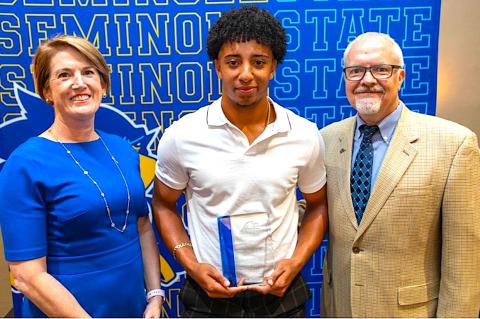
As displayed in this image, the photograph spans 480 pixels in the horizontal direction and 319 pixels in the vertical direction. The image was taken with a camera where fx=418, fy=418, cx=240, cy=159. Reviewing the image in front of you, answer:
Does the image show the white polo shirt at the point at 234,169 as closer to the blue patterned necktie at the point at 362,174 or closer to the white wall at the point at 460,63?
the blue patterned necktie at the point at 362,174

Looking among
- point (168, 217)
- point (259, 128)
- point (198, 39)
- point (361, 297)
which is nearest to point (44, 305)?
point (168, 217)

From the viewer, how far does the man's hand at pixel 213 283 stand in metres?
1.48

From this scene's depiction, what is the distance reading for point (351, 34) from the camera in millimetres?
2443

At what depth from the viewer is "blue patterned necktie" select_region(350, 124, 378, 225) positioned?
5.27 ft

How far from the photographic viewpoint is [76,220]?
138cm

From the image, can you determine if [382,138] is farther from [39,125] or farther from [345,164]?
[39,125]

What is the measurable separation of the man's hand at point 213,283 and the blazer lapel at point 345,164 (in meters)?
0.49

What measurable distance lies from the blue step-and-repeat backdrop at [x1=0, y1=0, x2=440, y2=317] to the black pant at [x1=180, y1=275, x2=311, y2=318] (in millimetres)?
1173

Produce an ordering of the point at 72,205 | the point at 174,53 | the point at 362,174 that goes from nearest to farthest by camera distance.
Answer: the point at 72,205 → the point at 362,174 → the point at 174,53

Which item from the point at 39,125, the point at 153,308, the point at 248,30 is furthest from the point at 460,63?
the point at 39,125

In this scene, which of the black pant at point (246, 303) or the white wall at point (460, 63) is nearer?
the black pant at point (246, 303)

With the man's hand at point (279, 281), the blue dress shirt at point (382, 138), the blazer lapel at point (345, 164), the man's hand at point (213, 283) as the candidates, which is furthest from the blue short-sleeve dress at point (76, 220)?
the blue dress shirt at point (382, 138)

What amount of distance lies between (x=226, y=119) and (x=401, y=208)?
2.36 ft

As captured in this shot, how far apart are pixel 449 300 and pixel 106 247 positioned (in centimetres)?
127
